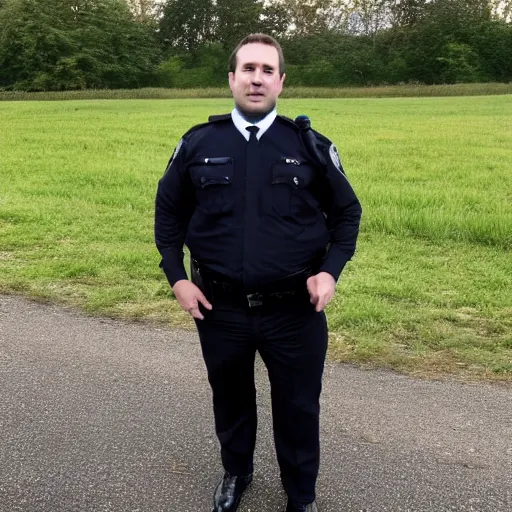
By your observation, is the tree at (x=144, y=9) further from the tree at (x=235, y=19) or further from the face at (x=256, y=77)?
the face at (x=256, y=77)

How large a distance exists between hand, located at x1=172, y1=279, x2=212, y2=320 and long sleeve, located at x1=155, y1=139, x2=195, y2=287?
→ 49 mm

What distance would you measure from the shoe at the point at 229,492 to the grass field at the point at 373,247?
1457mm

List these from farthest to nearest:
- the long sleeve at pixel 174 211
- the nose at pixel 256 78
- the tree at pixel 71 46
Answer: the tree at pixel 71 46 → the long sleeve at pixel 174 211 → the nose at pixel 256 78

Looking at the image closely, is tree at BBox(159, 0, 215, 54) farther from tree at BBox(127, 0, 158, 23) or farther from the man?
the man

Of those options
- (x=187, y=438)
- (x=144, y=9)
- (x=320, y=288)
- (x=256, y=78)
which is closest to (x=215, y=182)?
(x=256, y=78)

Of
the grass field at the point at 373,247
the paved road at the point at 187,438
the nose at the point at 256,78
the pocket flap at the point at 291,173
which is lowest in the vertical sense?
the grass field at the point at 373,247

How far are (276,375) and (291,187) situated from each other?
711mm

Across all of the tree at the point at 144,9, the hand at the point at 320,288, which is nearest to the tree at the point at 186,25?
the tree at the point at 144,9

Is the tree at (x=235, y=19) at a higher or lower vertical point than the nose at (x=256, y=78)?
higher

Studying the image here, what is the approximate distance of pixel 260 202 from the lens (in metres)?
2.17

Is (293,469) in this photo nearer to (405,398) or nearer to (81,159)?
(405,398)

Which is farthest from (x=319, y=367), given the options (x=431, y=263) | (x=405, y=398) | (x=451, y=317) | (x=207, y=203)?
(x=431, y=263)

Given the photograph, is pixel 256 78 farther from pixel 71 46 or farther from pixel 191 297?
pixel 71 46

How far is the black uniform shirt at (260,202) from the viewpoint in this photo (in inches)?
85.1
